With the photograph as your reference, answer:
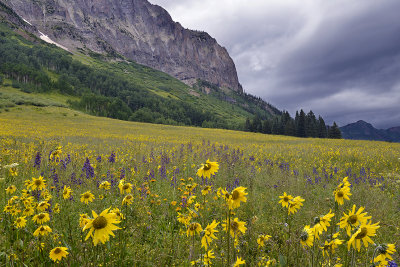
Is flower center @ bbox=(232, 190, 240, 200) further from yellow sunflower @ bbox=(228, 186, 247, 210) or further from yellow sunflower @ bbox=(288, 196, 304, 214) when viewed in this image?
yellow sunflower @ bbox=(288, 196, 304, 214)

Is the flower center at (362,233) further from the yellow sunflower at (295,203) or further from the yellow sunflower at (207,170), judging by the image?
the yellow sunflower at (207,170)

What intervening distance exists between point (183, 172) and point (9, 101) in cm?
5450

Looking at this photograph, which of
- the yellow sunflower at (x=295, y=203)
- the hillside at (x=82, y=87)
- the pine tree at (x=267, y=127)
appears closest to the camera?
the yellow sunflower at (x=295, y=203)

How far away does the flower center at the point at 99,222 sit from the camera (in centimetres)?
141

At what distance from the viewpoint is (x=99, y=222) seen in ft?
4.65

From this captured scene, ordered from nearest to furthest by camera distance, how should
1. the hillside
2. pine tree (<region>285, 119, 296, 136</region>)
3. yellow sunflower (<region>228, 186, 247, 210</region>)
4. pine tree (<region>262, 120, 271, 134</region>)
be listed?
yellow sunflower (<region>228, 186, 247, 210</region>), pine tree (<region>285, 119, 296, 136</region>), pine tree (<region>262, 120, 271, 134</region>), the hillside

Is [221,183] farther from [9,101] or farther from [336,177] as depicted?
[9,101]

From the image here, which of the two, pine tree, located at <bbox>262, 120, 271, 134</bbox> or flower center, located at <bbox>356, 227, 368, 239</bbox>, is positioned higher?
pine tree, located at <bbox>262, 120, 271, 134</bbox>

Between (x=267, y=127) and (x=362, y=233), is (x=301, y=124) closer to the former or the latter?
(x=267, y=127)

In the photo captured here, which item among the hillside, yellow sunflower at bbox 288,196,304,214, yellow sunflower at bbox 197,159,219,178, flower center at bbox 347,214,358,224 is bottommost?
yellow sunflower at bbox 288,196,304,214

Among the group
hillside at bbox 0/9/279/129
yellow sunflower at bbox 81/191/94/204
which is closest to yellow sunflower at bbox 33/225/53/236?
yellow sunflower at bbox 81/191/94/204

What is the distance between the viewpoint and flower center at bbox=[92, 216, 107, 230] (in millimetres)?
1411

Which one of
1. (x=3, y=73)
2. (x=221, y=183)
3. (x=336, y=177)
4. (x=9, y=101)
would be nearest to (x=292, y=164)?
(x=336, y=177)

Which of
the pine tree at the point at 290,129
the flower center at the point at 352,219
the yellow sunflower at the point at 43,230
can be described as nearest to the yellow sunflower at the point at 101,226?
the yellow sunflower at the point at 43,230
